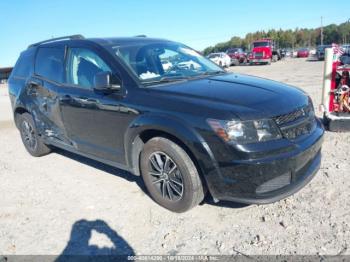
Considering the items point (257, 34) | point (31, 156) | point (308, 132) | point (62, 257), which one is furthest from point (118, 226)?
point (257, 34)

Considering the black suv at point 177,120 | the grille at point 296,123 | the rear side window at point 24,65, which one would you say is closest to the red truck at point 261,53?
the rear side window at point 24,65

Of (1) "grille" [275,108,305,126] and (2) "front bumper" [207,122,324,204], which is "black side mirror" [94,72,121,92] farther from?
(1) "grille" [275,108,305,126]

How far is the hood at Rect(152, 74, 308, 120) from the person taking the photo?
3260 millimetres

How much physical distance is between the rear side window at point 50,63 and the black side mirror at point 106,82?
1.19 metres

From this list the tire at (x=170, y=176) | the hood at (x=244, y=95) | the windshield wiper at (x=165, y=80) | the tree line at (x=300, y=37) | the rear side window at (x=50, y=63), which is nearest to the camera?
the hood at (x=244, y=95)

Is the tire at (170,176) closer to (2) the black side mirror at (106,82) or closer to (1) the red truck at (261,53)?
(2) the black side mirror at (106,82)

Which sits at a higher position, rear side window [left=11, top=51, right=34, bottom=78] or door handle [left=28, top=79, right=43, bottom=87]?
rear side window [left=11, top=51, right=34, bottom=78]

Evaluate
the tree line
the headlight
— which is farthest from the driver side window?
the tree line

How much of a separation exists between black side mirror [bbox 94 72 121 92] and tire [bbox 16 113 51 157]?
2479 mm

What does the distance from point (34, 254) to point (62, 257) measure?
0.30 m

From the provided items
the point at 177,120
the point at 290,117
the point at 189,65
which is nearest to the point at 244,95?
the point at 290,117

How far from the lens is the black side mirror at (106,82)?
12.7 ft

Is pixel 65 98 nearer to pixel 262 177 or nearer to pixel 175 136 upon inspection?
pixel 175 136

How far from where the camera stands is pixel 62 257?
10.5ft
